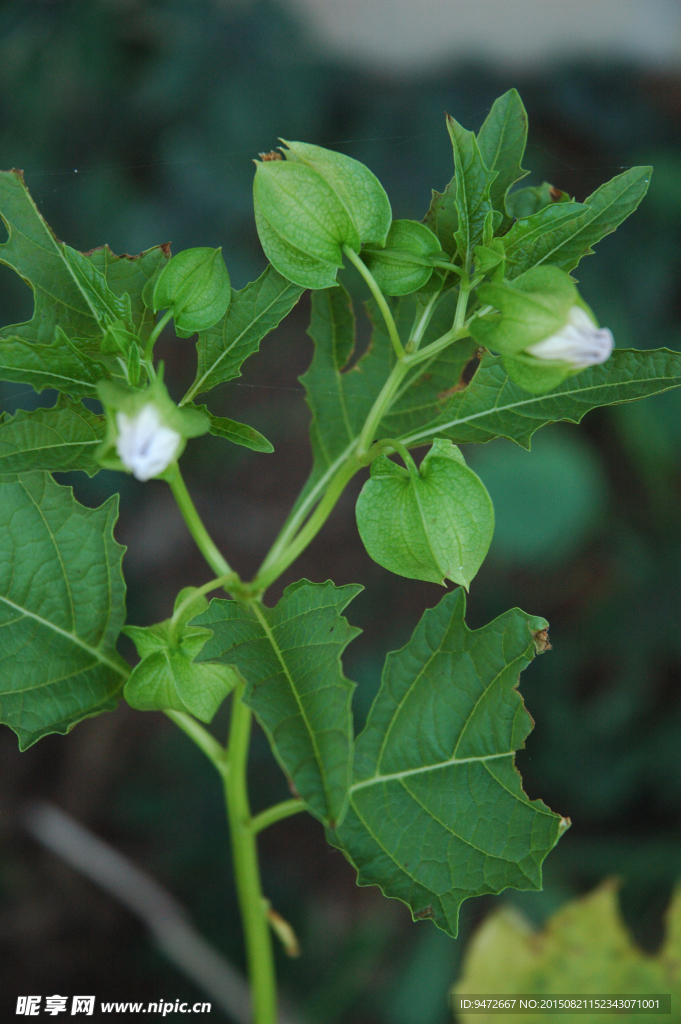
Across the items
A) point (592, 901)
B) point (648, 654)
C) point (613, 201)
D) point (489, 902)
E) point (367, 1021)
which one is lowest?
point (367, 1021)

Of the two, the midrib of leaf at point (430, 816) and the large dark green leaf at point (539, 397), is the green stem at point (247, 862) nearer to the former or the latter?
the midrib of leaf at point (430, 816)

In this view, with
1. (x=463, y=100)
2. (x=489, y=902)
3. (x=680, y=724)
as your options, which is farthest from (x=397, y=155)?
(x=489, y=902)

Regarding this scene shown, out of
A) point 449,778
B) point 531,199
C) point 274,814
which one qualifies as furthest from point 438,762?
point 531,199

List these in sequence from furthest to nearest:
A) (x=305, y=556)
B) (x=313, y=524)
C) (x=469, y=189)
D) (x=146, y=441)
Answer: (x=305, y=556), (x=313, y=524), (x=469, y=189), (x=146, y=441)

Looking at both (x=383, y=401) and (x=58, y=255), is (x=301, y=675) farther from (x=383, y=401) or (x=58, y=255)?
(x=58, y=255)

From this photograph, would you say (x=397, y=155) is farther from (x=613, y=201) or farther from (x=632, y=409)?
(x=613, y=201)

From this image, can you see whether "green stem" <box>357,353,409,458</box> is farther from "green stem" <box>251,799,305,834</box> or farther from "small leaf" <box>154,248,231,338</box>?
"green stem" <box>251,799,305,834</box>

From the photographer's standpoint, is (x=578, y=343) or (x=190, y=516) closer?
(x=578, y=343)
